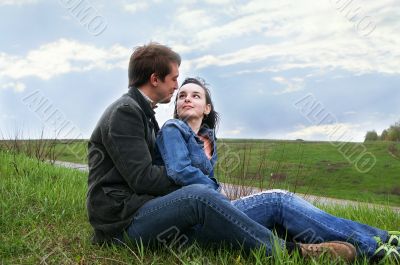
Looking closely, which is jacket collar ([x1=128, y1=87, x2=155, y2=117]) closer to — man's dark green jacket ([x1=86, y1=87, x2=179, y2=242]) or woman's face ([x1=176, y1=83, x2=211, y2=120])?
man's dark green jacket ([x1=86, y1=87, x2=179, y2=242])

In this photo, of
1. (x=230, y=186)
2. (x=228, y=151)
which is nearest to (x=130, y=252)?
(x=228, y=151)

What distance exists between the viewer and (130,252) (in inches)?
134

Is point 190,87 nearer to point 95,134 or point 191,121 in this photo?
point 191,121

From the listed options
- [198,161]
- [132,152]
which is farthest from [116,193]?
[198,161]

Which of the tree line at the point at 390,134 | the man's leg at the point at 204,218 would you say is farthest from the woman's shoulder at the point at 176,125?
the tree line at the point at 390,134

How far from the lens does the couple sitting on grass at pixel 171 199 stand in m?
3.05

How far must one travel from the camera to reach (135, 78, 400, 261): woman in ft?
9.99

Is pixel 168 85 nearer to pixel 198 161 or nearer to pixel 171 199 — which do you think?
pixel 198 161

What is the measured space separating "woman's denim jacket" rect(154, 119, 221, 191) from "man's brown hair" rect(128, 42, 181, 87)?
0.35 metres

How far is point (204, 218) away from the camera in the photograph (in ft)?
10.1

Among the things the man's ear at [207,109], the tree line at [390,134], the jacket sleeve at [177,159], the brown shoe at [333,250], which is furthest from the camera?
the tree line at [390,134]

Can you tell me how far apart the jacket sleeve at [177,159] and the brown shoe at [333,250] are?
2.44 ft

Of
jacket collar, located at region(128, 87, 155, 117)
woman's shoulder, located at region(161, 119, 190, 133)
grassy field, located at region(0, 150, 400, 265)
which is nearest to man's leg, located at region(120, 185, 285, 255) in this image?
grassy field, located at region(0, 150, 400, 265)

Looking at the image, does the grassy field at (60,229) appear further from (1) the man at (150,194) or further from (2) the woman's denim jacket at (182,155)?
(2) the woman's denim jacket at (182,155)
